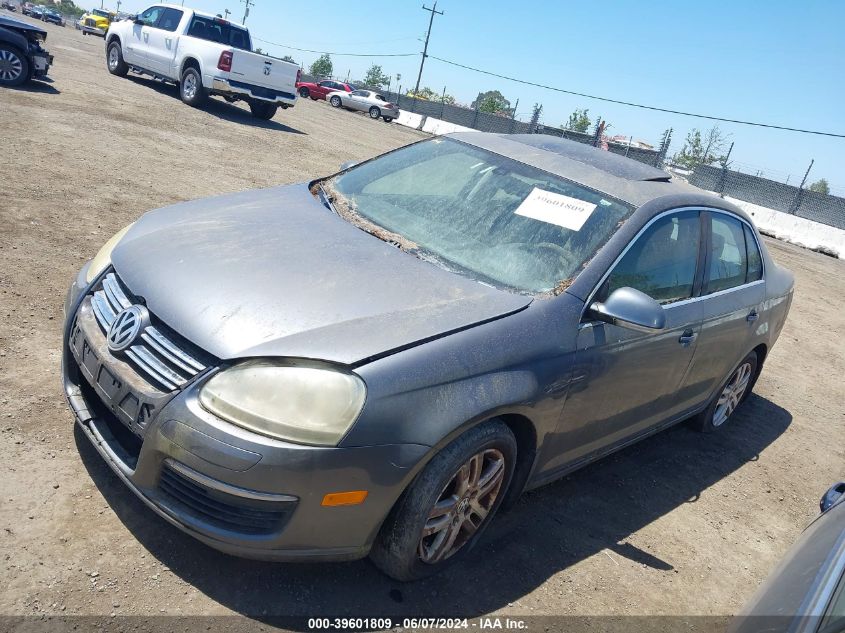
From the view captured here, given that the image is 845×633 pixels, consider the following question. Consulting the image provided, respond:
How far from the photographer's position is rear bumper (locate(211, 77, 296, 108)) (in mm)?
14164

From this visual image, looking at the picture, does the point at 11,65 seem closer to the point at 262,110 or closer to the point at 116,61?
the point at 262,110

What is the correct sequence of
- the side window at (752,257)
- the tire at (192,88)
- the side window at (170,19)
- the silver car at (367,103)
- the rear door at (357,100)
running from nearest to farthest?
the side window at (752,257), the tire at (192,88), the side window at (170,19), the silver car at (367,103), the rear door at (357,100)

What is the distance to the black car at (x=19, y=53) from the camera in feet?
35.6

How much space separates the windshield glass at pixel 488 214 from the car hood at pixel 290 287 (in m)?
0.21

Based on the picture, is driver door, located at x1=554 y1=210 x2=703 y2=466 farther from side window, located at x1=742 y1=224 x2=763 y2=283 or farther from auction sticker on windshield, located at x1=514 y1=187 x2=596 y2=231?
side window, located at x1=742 y1=224 x2=763 y2=283

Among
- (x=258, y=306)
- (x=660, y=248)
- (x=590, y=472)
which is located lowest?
(x=590, y=472)

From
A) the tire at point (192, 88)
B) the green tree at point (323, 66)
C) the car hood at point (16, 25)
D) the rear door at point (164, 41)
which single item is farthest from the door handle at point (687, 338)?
the green tree at point (323, 66)

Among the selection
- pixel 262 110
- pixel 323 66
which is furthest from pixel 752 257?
pixel 323 66

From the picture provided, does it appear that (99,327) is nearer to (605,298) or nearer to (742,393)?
(605,298)

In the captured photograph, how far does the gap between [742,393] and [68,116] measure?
9.75m

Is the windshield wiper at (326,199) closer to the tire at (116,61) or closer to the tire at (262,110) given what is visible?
the tire at (262,110)

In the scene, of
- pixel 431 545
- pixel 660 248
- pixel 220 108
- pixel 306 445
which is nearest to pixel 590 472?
pixel 660 248

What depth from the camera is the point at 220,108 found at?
1599cm

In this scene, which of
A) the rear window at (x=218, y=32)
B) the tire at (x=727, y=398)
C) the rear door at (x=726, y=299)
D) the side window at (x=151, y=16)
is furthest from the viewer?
the side window at (x=151, y=16)
